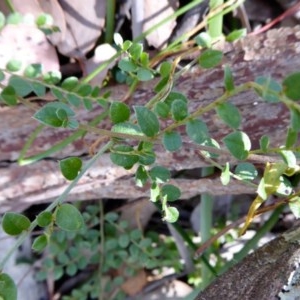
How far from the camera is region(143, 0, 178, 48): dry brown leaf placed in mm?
971

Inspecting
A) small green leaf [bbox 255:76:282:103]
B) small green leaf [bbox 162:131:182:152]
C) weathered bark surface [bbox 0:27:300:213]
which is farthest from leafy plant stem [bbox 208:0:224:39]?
small green leaf [bbox 255:76:282:103]

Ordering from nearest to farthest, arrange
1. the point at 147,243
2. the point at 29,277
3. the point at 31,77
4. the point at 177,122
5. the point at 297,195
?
the point at 177,122 < the point at 297,195 < the point at 31,77 < the point at 147,243 < the point at 29,277

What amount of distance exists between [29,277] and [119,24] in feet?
1.91

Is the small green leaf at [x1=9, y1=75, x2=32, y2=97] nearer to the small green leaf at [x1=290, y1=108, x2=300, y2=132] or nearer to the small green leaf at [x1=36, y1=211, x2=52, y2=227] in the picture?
the small green leaf at [x1=36, y1=211, x2=52, y2=227]

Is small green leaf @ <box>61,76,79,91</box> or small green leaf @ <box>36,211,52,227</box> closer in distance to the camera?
small green leaf @ <box>36,211,52,227</box>

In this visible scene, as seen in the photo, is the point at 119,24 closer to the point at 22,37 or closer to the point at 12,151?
the point at 22,37

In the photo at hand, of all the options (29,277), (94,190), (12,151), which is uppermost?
(12,151)

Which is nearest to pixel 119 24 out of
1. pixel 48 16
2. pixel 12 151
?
pixel 48 16

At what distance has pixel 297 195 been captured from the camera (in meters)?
0.74

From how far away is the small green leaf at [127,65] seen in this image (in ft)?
2.43

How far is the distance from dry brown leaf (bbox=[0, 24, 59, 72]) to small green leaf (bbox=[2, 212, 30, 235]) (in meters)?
0.39

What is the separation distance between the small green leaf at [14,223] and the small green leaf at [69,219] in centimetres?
4

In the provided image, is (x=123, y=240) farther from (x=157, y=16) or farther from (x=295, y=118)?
(x=295, y=118)

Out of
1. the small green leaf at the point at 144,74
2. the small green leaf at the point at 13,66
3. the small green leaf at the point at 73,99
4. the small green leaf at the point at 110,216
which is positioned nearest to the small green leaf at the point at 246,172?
the small green leaf at the point at 144,74
